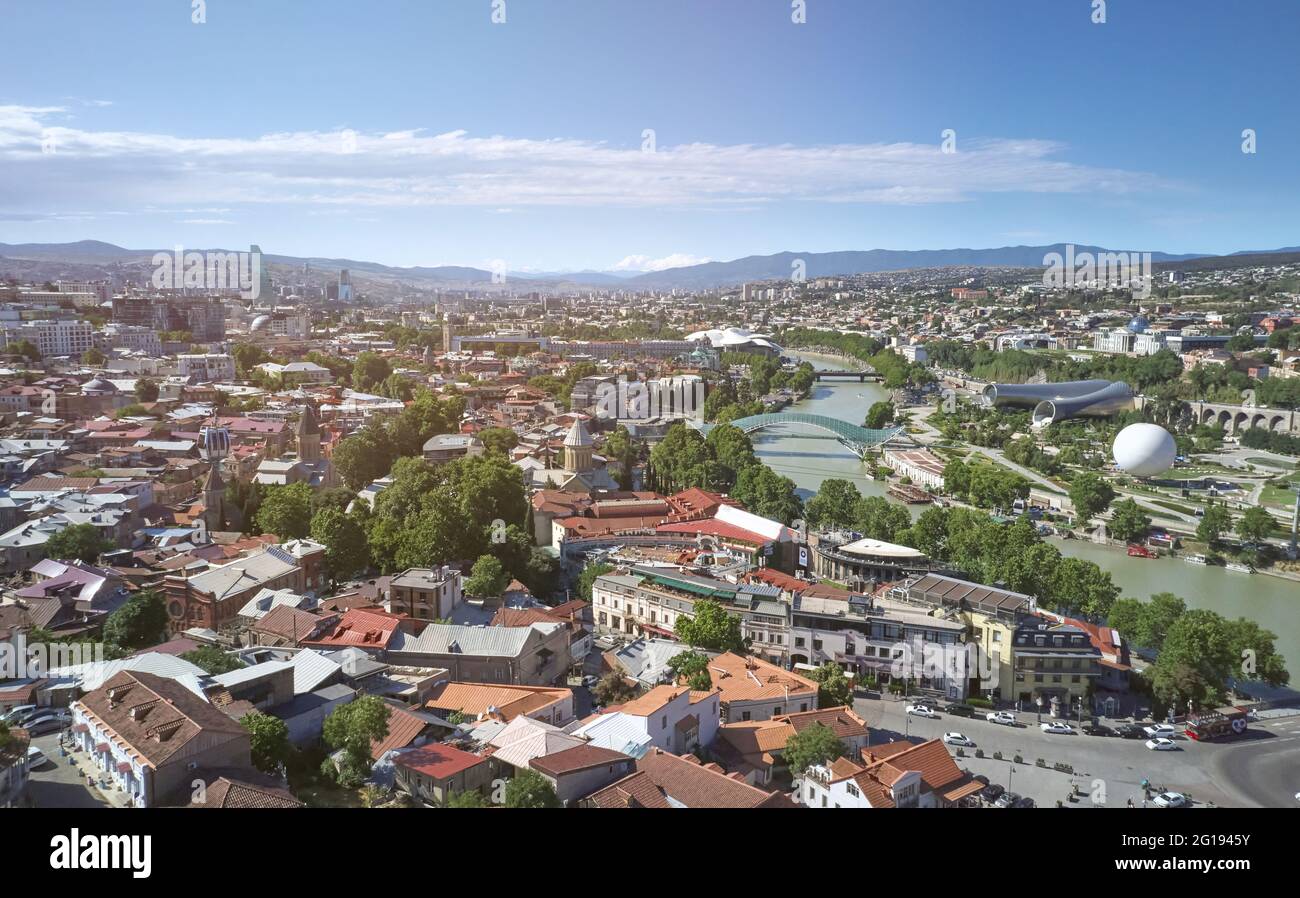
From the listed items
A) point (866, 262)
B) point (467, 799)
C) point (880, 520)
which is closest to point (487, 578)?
point (467, 799)

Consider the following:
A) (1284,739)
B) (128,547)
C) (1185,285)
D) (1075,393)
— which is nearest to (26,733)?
(128,547)

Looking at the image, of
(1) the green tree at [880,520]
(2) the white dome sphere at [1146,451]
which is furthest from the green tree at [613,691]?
(2) the white dome sphere at [1146,451]

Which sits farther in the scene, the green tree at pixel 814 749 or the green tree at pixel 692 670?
the green tree at pixel 692 670

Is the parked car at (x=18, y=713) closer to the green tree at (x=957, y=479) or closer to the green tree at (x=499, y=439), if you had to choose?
the green tree at (x=499, y=439)

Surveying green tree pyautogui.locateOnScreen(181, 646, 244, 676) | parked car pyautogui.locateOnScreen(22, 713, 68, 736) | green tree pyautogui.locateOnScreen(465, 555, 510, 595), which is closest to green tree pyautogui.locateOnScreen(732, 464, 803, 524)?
green tree pyautogui.locateOnScreen(465, 555, 510, 595)

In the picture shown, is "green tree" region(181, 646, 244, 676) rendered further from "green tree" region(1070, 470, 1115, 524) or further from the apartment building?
"green tree" region(1070, 470, 1115, 524)
